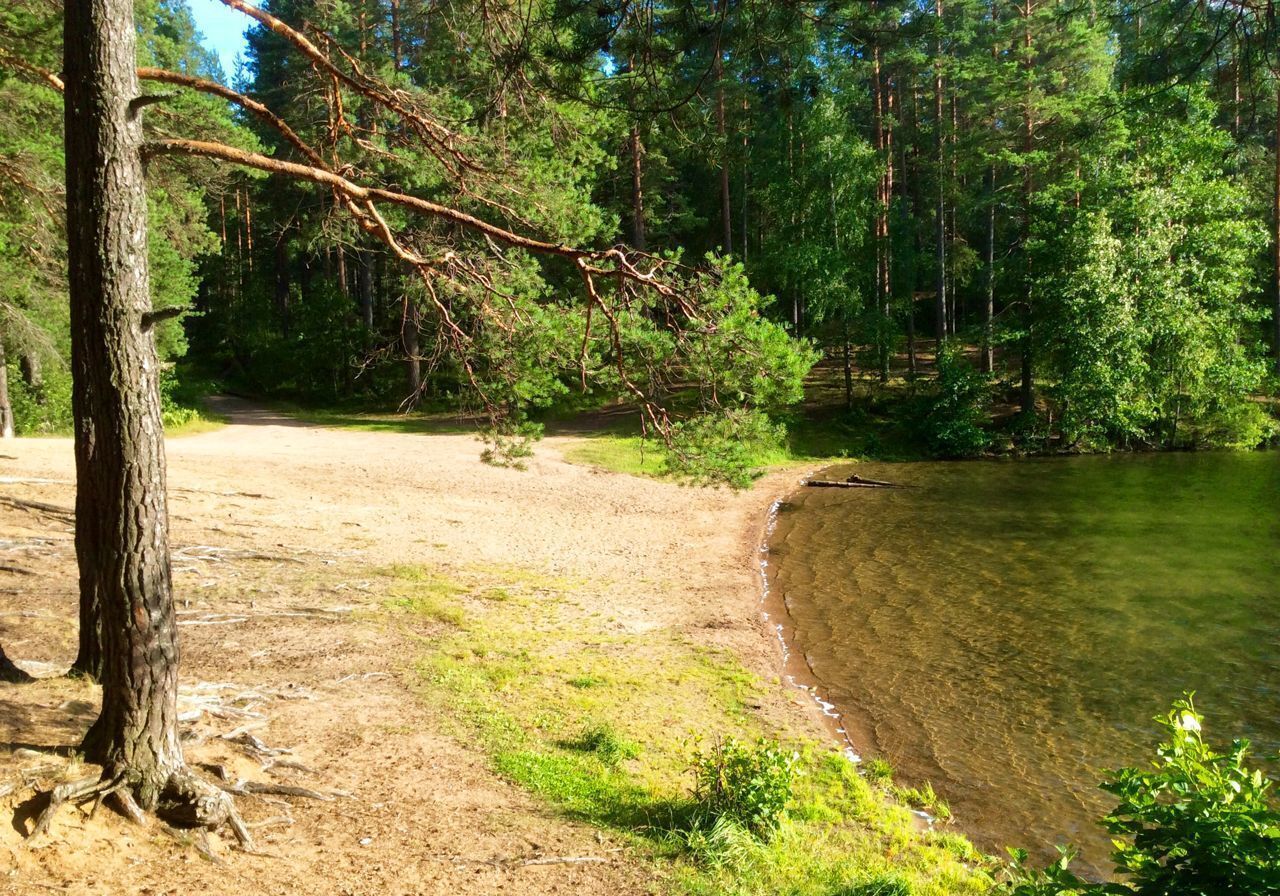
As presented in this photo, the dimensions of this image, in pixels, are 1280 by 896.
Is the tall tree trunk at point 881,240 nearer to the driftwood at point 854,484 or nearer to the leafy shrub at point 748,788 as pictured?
the driftwood at point 854,484

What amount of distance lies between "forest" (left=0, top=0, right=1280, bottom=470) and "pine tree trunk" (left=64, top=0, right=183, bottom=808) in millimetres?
595

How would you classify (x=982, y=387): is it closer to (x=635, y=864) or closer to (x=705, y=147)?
(x=705, y=147)

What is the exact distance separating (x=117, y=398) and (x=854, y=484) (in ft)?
64.0

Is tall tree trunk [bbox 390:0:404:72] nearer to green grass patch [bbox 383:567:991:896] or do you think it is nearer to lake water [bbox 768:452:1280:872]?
lake water [bbox 768:452:1280:872]

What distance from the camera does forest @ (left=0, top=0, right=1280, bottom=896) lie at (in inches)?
169

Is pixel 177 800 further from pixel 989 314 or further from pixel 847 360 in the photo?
pixel 989 314

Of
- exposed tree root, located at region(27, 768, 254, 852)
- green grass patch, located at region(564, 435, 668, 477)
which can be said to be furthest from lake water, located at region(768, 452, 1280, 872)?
exposed tree root, located at region(27, 768, 254, 852)

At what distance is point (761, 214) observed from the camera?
1495 inches

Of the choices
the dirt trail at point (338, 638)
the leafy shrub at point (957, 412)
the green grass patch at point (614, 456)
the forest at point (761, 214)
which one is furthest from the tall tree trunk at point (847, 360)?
the dirt trail at point (338, 638)

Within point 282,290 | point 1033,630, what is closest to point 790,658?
point 1033,630

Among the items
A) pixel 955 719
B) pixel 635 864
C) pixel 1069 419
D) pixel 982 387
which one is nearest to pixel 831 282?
pixel 982 387

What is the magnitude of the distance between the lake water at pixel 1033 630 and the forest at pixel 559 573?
0.22ft

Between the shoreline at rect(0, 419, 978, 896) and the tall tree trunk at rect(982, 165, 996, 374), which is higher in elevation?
the tall tree trunk at rect(982, 165, 996, 374)

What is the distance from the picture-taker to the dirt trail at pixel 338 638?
4.31 meters
